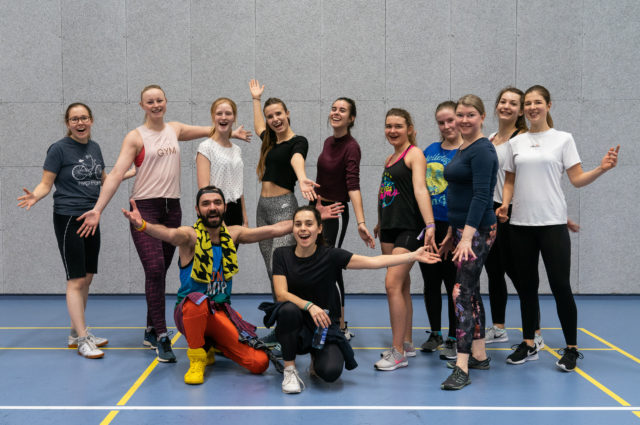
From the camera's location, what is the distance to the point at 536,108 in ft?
12.0

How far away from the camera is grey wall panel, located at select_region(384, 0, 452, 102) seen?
6.05 m

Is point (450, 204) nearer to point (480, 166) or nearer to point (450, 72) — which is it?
point (480, 166)

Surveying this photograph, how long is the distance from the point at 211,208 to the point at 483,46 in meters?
4.09

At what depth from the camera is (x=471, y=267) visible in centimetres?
339

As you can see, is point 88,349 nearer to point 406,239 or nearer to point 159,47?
point 406,239

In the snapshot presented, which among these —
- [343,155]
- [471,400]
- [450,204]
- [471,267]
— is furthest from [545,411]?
[343,155]

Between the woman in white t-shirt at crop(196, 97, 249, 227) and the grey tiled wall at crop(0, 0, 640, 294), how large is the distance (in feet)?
7.03

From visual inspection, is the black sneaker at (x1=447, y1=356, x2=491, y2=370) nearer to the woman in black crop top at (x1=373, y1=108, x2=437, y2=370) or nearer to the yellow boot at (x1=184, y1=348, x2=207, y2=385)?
the woman in black crop top at (x1=373, y1=108, x2=437, y2=370)

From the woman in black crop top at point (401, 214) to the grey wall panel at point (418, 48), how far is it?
2481 mm

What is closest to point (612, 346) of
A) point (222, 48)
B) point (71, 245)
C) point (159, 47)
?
point (71, 245)

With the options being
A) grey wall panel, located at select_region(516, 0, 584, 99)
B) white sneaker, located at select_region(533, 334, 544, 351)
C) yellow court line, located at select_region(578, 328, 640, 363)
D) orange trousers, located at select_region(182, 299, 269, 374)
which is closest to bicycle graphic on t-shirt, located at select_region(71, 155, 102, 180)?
orange trousers, located at select_region(182, 299, 269, 374)

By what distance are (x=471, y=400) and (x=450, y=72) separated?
13.3 feet

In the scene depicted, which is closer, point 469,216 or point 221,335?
point 469,216

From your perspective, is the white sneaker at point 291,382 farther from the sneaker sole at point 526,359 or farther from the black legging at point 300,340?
the sneaker sole at point 526,359
